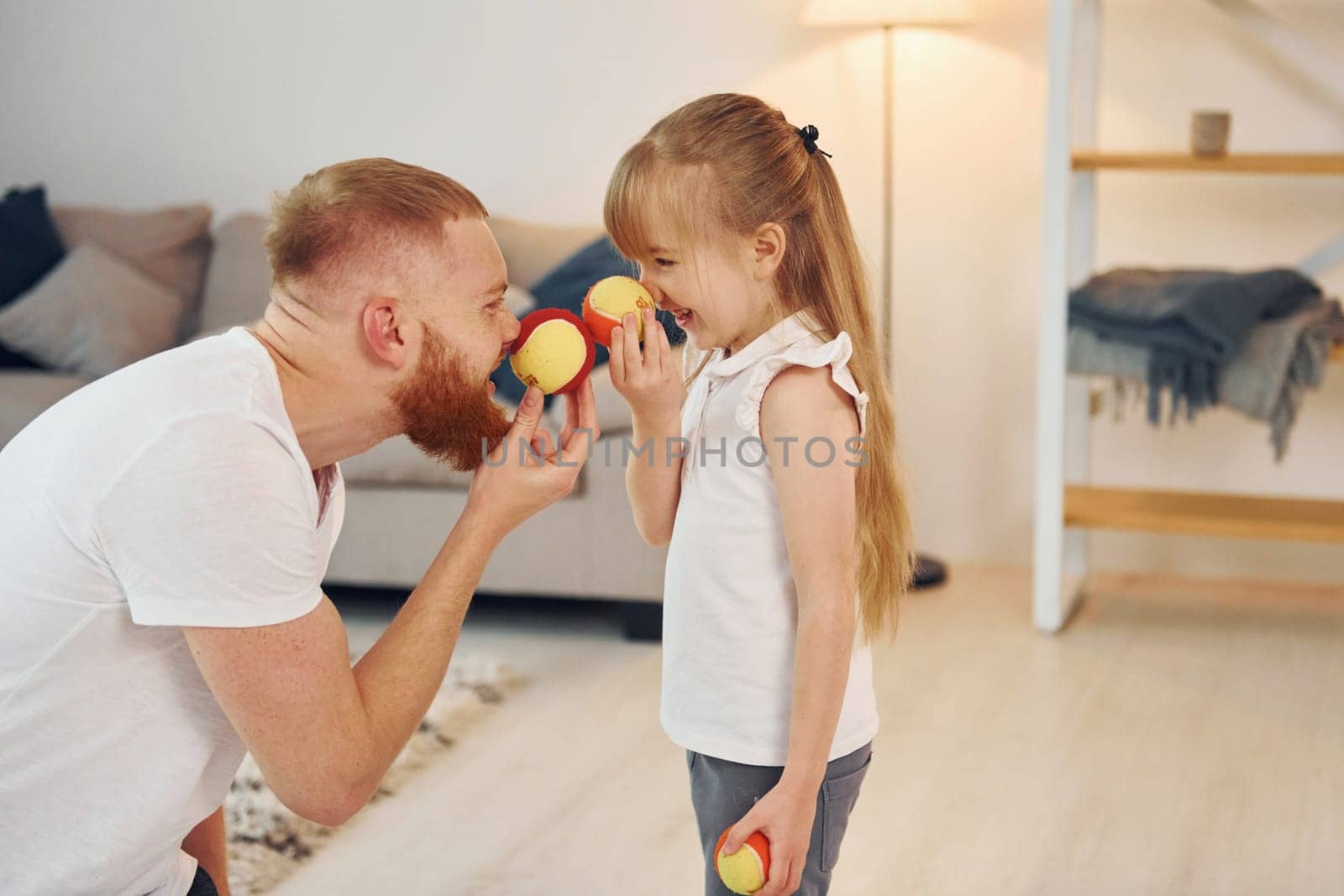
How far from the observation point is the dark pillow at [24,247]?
147 inches

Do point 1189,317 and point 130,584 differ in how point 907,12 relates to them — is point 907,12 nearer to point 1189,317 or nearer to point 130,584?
point 1189,317

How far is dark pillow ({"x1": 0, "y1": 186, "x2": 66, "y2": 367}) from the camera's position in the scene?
374 cm

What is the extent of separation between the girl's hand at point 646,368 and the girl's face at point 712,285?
4 cm

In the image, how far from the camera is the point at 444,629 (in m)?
1.18

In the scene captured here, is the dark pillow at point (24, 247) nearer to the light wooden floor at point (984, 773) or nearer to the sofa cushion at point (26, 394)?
the sofa cushion at point (26, 394)

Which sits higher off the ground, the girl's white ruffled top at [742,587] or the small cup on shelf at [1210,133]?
the small cup on shelf at [1210,133]

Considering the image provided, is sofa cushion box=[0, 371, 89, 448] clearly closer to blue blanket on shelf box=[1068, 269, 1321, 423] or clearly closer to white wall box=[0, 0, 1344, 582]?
white wall box=[0, 0, 1344, 582]

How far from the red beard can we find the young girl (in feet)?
0.42

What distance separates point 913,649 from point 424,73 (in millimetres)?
2130

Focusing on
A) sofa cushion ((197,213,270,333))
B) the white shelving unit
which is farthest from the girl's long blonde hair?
sofa cushion ((197,213,270,333))

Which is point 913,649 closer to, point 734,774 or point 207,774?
point 734,774

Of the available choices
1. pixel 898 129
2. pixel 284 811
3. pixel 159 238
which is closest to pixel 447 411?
pixel 284 811

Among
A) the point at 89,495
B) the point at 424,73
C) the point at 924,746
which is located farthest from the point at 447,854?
the point at 424,73

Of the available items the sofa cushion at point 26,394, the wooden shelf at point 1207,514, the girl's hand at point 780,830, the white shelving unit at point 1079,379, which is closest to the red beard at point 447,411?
the girl's hand at point 780,830
